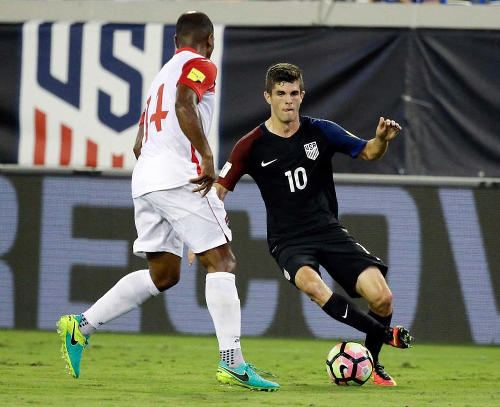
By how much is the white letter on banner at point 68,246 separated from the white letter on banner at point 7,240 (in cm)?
27

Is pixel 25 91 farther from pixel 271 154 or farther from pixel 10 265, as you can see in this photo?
pixel 271 154

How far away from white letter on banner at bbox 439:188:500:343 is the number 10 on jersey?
138 inches

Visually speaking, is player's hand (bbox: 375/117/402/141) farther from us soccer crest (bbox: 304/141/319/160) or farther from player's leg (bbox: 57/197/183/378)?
player's leg (bbox: 57/197/183/378)

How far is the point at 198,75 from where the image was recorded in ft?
21.1

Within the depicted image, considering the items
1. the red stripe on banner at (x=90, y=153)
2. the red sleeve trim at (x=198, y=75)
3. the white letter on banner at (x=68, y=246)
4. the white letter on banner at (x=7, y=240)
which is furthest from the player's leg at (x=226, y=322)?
the red stripe on banner at (x=90, y=153)

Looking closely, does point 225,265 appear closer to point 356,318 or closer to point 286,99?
point 356,318

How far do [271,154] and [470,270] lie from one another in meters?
3.69

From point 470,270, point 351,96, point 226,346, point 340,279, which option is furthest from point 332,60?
point 226,346

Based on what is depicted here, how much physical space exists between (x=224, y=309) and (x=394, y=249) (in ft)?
14.5

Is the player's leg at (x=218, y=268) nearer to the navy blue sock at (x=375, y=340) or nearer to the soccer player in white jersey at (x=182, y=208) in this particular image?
the soccer player in white jersey at (x=182, y=208)

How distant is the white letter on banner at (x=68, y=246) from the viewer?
1059 centimetres

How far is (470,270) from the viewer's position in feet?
34.2

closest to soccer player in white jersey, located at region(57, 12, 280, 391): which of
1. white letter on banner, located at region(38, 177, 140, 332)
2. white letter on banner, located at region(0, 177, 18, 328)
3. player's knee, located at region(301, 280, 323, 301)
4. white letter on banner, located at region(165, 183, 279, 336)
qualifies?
player's knee, located at region(301, 280, 323, 301)

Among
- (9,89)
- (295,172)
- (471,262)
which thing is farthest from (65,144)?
(295,172)
